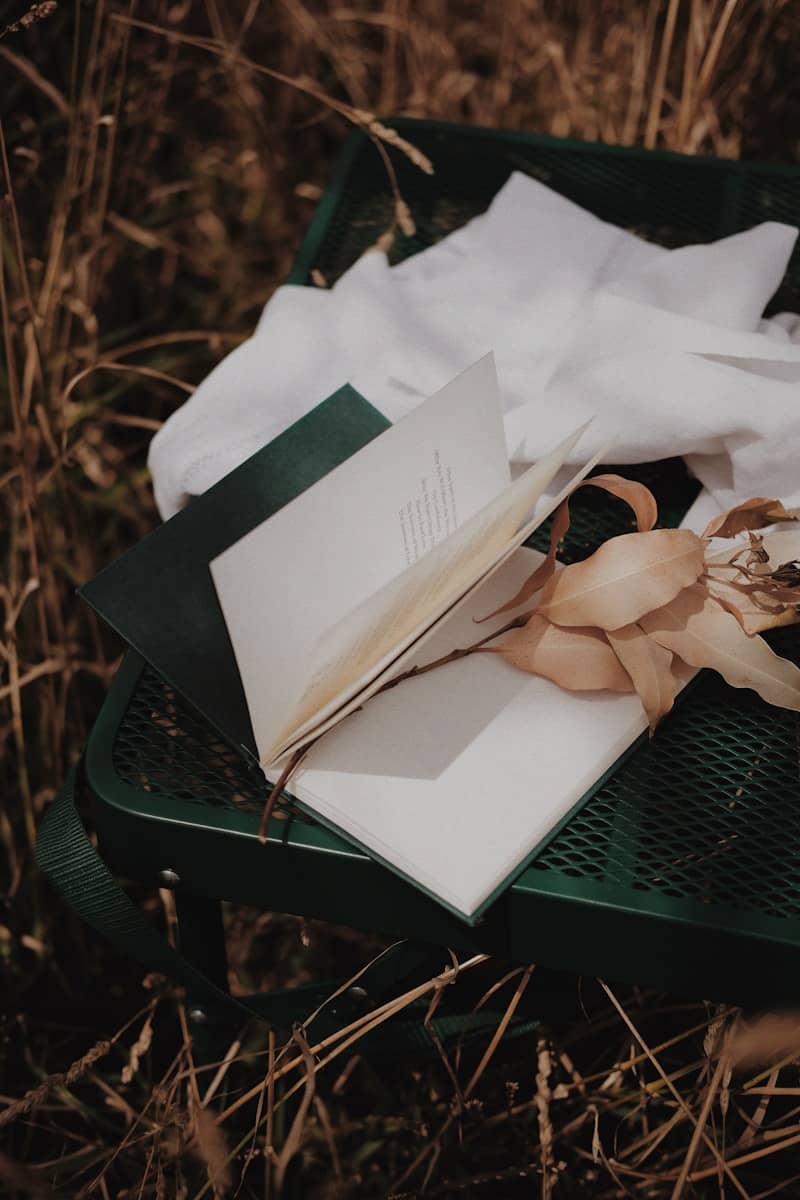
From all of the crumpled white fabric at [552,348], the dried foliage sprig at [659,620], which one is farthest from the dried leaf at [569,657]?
the crumpled white fabric at [552,348]

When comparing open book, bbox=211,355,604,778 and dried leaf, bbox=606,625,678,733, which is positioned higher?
open book, bbox=211,355,604,778

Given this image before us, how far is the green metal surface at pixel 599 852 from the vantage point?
57 centimetres

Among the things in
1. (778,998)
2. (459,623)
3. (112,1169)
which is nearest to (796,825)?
(778,998)

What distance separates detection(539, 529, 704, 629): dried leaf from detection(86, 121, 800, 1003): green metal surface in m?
0.07

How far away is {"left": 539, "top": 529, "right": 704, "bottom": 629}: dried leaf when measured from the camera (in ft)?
2.02

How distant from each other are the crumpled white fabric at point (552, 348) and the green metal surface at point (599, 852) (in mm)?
137

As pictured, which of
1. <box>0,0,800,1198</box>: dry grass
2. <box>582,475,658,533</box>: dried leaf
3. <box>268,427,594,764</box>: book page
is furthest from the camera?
<box>0,0,800,1198</box>: dry grass

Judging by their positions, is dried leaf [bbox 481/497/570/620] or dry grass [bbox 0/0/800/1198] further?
dry grass [bbox 0/0/800/1198]

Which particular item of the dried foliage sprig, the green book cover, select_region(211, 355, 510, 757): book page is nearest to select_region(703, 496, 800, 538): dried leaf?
the dried foliage sprig

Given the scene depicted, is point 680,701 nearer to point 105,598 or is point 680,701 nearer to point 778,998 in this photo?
point 778,998

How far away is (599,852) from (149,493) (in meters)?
0.90

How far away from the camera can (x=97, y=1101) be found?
992mm

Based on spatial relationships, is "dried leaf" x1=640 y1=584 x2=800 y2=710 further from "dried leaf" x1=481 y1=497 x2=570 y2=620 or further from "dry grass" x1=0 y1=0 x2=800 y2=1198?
"dry grass" x1=0 y1=0 x2=800 y2=1198

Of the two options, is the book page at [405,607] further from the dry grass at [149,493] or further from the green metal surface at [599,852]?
the dry grass at [149,493]
